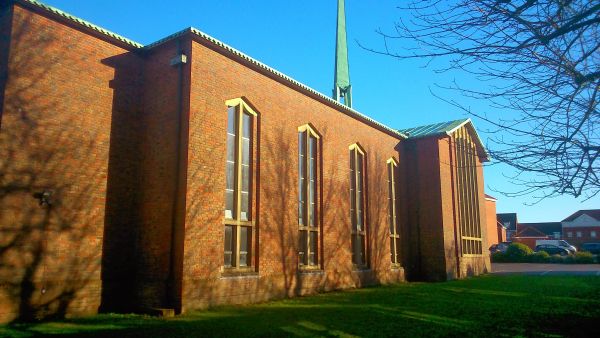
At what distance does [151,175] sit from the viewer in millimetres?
12922

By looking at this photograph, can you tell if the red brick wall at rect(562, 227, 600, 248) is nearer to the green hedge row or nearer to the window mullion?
the green hedge row

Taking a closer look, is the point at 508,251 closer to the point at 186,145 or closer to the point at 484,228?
the point at 484,228

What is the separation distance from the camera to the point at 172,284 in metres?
11.7

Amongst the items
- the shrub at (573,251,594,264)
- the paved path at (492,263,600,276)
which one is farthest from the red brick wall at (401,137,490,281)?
the shrub at (573,251,594,264)

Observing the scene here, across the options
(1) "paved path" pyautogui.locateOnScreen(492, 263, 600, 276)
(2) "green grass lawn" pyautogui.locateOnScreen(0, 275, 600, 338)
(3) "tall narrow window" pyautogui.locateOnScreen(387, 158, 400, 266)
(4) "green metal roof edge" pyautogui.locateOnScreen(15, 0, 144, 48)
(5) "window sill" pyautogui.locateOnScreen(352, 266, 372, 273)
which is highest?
(4) "green metal roof edge" pyautogui.locateOnScreen(15, 0, 144, 48)

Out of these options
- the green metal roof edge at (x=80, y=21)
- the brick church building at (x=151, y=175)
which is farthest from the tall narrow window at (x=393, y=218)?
the green metal roof edge at (x=80, y=21)

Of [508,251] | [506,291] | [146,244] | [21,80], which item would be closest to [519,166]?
[146,244]

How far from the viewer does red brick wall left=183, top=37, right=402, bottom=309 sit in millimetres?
12383

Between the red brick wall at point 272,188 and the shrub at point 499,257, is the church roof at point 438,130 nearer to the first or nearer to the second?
the red brick wall at point 272,188

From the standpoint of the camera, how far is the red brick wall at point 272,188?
40.6ft

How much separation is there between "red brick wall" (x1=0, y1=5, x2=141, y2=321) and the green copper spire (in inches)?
732

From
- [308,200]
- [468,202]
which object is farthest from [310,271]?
[468,202]

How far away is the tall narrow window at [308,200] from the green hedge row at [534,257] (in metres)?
26.9

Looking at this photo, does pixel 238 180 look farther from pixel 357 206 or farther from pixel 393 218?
pixel 393 218
